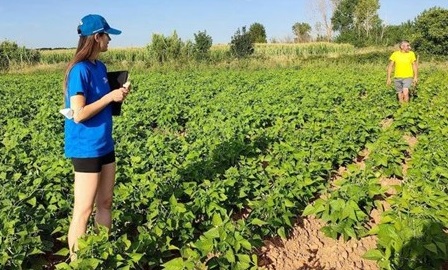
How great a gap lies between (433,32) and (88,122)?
118 ft

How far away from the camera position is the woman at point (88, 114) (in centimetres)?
281

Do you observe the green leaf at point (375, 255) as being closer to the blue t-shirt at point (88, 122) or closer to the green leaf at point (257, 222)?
the green leaf at point (257, 222)

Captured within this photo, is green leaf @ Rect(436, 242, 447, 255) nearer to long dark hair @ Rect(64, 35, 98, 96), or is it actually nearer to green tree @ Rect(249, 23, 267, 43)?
long dark hair @ Rect(64, 35, 98, 96)

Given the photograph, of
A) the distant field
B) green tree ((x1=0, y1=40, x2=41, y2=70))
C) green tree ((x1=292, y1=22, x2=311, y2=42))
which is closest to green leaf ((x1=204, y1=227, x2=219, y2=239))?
the distant field

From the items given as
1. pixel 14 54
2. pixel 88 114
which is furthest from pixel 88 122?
pixel 14 54

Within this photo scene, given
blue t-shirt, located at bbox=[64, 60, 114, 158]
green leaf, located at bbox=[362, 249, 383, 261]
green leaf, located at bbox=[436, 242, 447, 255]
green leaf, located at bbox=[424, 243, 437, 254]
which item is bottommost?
green leaf, located at bbox=[362, 249, 383, 261]

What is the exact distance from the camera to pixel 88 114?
2.81m

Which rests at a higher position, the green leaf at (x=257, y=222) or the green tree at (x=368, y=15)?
the green tree at (x=368, y=15)

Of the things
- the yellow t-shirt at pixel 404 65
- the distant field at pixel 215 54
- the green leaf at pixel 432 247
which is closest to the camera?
the green leaf at pixel 432 247

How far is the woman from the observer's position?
281 centimetres

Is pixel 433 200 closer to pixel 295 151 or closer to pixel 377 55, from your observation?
pixel 295 151

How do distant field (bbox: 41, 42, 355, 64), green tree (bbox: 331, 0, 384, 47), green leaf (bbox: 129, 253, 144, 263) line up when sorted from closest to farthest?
green leaf (bbox: 129, 253, 144, 263)
distant field (bbox: 41, 42, 355, 64)
green tree (bbox: 331, 0, 384, 47)

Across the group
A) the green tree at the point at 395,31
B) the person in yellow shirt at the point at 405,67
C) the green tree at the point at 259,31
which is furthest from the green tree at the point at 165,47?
the green tree at the point at 259,31

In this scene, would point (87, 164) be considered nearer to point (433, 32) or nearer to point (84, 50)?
point (84, 50)
